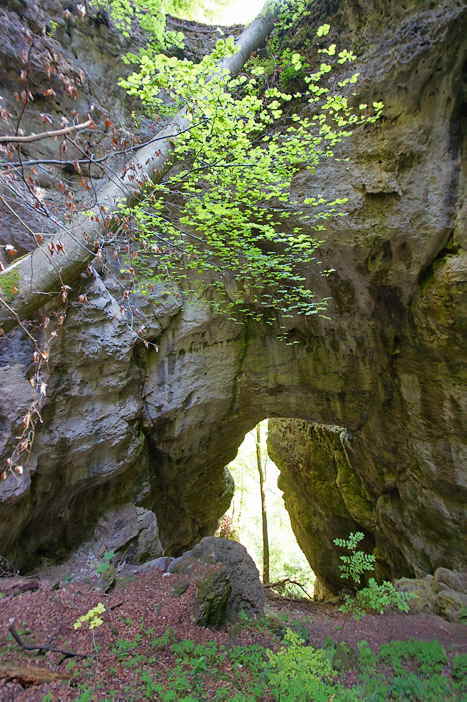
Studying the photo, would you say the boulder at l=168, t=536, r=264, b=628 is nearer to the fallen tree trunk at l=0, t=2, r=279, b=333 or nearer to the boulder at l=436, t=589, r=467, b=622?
the boulder at l=436, t=589, r=467, b=622

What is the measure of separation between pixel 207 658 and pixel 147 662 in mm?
740

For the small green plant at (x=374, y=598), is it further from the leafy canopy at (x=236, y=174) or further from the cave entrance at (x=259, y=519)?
the cave entrance at (x=259, y=519)

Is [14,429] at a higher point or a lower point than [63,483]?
higher

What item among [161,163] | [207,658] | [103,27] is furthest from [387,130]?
[207,658]

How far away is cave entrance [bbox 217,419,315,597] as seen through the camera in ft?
66.5

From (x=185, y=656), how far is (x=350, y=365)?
23.4ft

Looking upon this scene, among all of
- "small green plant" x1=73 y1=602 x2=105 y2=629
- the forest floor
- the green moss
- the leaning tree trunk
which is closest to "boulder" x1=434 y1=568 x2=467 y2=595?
the forest floor

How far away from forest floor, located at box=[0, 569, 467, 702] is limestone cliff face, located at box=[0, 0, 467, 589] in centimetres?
230

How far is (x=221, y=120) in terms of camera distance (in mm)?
4527

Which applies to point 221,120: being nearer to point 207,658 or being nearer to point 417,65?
point 417,65

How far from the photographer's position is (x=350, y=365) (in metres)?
9.12

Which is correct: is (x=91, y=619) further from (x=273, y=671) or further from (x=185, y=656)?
(x=273, y=671)

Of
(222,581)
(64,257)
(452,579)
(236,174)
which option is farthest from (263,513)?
(64,257)

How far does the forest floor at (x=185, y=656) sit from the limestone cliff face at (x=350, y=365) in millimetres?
2300
